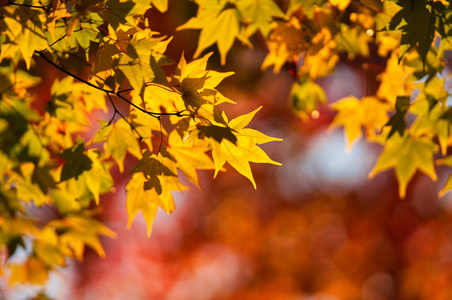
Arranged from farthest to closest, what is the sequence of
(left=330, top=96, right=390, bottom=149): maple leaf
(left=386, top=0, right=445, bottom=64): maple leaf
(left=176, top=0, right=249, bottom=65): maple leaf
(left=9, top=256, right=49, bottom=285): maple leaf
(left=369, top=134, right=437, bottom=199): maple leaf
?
(left=9, top=256, right=49, bottom=285): maple leaf, (left=330, top=96, right=390, bottom=149): maple leaf, (left=369, top=134, right=437, bottom=199): maple leaf, (left=176, top=0, right=249, bottom=65): maple leaf, (left=386, top=0, right=445, bottom=64): maple leaf

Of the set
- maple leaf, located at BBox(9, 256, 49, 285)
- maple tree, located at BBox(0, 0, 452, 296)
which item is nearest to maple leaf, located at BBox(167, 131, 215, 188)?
maple tree, located at BBox(0, 0, 452, 296)

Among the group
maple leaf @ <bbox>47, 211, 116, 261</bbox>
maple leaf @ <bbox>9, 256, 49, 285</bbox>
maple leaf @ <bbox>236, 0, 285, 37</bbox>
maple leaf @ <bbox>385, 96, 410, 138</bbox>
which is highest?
maple leaf @ <bbox>236, 0, 285, 37</bbox>

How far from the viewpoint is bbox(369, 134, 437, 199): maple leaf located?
1.76 meters

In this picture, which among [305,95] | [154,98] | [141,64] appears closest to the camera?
[141,64]

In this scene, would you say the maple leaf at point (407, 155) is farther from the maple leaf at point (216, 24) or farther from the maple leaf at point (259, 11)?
the maple leaf at point (216, 24)

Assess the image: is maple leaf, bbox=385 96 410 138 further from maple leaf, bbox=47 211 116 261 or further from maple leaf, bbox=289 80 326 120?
maple leaf, bbox=47 211 116 261

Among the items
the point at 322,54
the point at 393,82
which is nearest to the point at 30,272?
the point at 322,54

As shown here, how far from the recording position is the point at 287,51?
182 cm

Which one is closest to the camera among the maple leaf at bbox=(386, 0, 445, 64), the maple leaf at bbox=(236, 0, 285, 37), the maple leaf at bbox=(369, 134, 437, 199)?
the maple leaf at bbox=(386, 0, 445, 64)

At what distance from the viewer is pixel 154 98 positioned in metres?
1.32

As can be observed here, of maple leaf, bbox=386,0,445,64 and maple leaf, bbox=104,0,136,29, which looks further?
maple leaf, bbox=386,0,445,64

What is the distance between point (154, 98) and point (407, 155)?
1180 mm

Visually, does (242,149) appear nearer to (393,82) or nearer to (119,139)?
(119,139)

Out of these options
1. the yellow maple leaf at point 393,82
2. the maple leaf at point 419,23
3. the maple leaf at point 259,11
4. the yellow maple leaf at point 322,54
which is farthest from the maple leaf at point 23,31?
the yellow maple leaf at point 393,82
